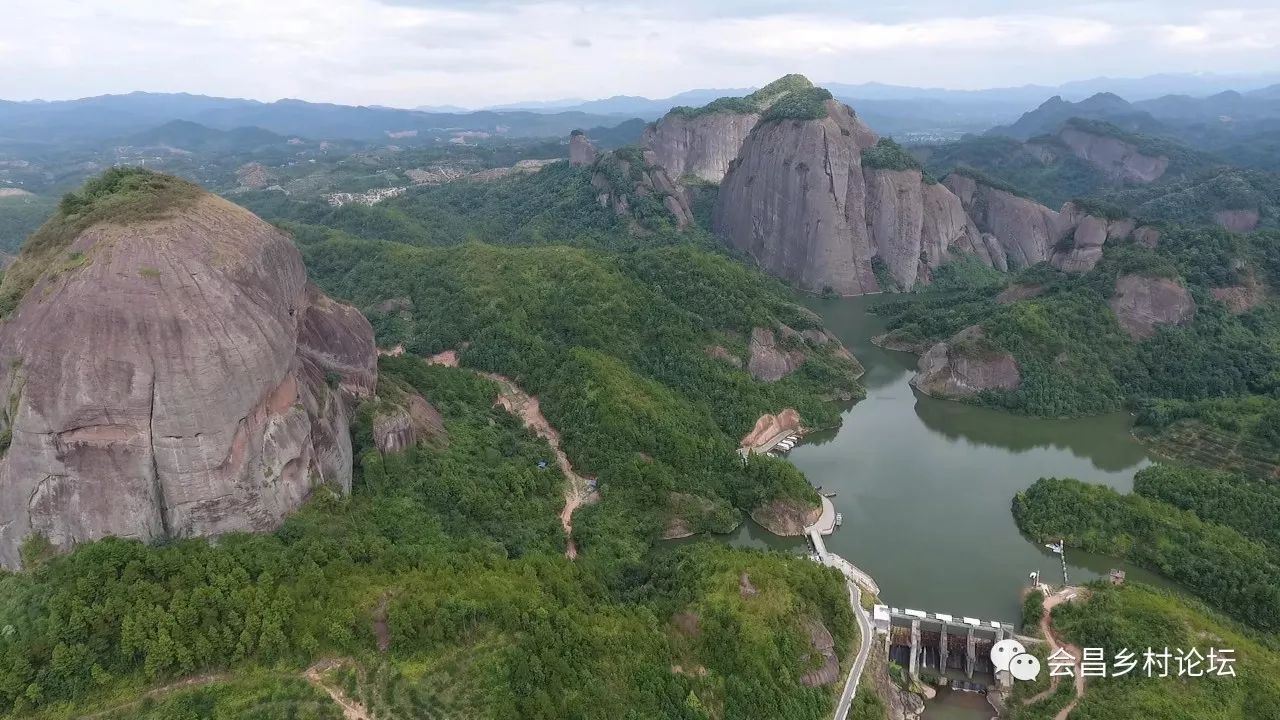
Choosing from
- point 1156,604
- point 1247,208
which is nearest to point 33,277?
Result: point 1156,604

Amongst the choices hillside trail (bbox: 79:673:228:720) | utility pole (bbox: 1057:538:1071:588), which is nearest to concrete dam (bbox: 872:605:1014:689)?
utility pole (bbox: 1057:538:1071:588)

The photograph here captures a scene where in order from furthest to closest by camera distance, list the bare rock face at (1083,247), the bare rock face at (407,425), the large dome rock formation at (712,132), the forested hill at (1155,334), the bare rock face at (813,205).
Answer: the large dome rock formation at (712,132) → the bare rock face at (813,205) → the bare rock face at (1083,247) → the forested hill at (1155,334) → the bare rock face at (407,425)

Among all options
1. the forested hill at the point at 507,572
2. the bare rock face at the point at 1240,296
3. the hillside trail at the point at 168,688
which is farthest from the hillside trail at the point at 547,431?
the bare rock face at the point at 1240,296

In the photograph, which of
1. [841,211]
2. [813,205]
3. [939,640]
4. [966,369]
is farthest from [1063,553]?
[813,205]

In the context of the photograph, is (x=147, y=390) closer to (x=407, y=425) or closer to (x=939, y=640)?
(x=407, y=425)

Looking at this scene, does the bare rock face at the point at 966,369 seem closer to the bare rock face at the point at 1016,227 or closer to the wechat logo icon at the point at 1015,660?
the wechat logo icon at the point at 1015,660

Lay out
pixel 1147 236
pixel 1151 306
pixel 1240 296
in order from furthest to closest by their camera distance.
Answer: pixel 1147 236, pixel 1240 296, pixel 1151 306

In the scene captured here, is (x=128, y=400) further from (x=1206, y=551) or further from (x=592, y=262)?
(x=1206, y=551)

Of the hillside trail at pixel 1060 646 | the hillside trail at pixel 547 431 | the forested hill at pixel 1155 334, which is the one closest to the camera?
the hillside trail at pixel 1060 646
